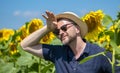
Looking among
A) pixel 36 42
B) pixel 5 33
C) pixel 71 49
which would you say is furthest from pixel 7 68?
pixel 5 33

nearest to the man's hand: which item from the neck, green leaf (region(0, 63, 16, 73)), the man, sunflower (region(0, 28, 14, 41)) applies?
the man

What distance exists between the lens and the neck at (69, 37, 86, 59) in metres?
3.50

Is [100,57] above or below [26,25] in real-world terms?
below

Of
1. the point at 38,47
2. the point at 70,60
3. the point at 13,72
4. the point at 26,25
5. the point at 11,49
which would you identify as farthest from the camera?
the point at 11,49

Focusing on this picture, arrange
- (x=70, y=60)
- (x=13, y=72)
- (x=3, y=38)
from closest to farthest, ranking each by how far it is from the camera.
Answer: (x=70, y=60), (x=13, y=72), (x=3, y=38)

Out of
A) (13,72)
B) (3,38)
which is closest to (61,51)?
(13,72)

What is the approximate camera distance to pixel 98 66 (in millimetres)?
3348

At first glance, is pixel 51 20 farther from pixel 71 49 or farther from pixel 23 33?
pixel 23 33

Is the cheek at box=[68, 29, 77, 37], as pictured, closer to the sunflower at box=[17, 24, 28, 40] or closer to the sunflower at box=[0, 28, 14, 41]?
the sunflower at box=[17, 24, 28, 40]

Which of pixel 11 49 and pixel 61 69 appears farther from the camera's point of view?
pixel 11 49

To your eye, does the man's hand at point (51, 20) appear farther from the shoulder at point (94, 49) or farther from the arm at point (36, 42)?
the shoulder at point (94, 49)

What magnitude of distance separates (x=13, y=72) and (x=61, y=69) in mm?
1028

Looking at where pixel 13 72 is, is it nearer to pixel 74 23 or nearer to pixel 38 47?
pixel 38 47

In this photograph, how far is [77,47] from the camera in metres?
3.50
